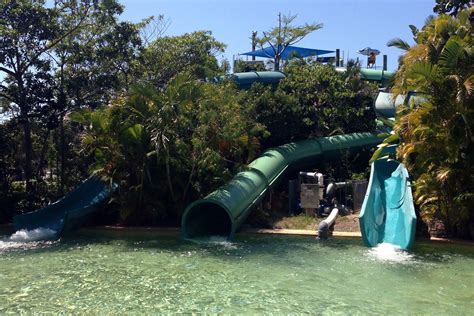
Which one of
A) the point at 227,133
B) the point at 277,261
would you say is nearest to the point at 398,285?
the point at 277,261

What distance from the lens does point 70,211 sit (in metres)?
12.7

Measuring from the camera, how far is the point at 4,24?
13.9 m

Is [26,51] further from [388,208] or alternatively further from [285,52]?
[285,52]

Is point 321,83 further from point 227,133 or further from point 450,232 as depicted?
point 450,232

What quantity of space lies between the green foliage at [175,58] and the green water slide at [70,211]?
640 centimetres

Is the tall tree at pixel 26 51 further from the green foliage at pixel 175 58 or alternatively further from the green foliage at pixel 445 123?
the green foliage at pixel 445 123

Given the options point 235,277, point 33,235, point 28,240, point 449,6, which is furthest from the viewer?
point 449,6

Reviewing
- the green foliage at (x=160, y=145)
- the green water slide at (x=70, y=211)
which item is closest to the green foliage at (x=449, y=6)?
the green foliage at (x=160, y=145)

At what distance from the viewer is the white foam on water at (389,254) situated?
9.55 m

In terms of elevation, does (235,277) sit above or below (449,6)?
below

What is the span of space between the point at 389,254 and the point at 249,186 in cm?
387

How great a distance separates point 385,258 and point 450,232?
266 centimetres

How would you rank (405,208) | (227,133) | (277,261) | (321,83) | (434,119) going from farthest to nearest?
(321,83)
(227,133)
(405,208)
(434,119)
(277,261)

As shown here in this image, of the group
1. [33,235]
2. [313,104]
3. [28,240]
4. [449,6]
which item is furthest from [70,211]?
[449,6]
